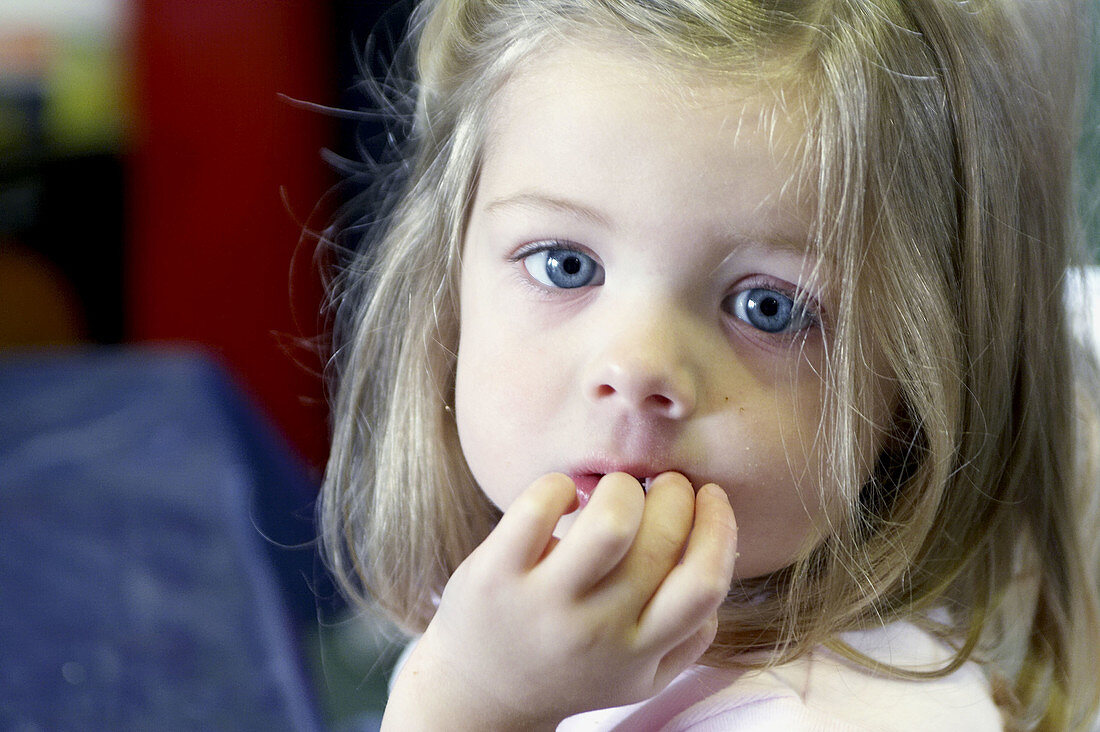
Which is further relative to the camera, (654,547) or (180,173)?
(180,173)

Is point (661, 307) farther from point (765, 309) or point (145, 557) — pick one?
point (145, 557)

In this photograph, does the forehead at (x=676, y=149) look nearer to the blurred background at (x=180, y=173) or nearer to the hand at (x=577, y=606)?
the hand at (x=577, y=606)

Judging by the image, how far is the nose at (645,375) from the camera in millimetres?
574

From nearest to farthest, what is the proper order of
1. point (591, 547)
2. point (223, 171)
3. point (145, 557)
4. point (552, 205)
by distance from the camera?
point (591, 547) < point (552, 205) < point (145, 557) < point (223, 171)

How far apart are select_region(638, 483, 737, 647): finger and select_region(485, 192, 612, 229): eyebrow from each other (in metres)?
0.18

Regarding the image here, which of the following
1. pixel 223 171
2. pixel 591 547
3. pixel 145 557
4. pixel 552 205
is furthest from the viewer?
pixel 223 171

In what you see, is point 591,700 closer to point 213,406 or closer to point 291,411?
point 213,406

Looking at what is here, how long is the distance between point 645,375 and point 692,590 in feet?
0.37

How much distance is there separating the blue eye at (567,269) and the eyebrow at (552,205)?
3 centimetres

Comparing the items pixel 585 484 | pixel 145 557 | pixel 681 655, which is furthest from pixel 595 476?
pixel 145 557

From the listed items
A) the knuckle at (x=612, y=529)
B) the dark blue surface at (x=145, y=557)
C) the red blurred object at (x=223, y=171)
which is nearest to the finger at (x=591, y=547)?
the knuckle at (x=612, y=529)

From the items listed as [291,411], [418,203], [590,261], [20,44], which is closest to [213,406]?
[418,203]

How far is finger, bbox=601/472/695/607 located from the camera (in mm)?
534

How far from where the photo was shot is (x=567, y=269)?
0.65 meters
